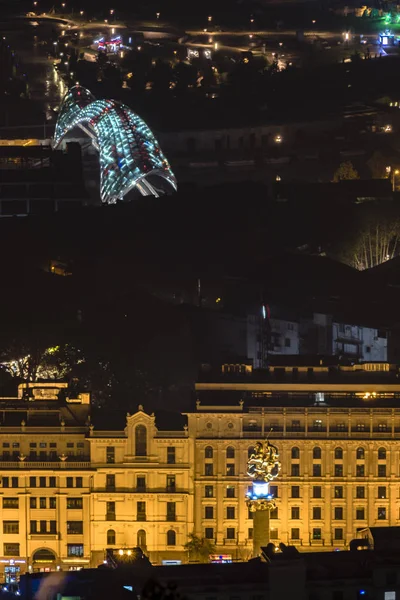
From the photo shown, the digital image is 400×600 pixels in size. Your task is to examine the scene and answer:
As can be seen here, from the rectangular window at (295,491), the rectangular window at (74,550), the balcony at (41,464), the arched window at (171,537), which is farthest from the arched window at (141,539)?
the rectangular window at (295,491)

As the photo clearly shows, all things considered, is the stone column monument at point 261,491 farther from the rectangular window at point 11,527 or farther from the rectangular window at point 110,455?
the rectangular window at point 11,527

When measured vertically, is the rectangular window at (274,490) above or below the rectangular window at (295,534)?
above

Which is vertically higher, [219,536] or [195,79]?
[195,79]

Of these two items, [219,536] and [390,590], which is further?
[219,536]

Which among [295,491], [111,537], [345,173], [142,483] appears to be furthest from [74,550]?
[345,173]

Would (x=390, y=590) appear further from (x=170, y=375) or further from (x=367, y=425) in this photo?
(x=170, y=375)

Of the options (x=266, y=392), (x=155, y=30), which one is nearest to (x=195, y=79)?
(x=155, y=30)
